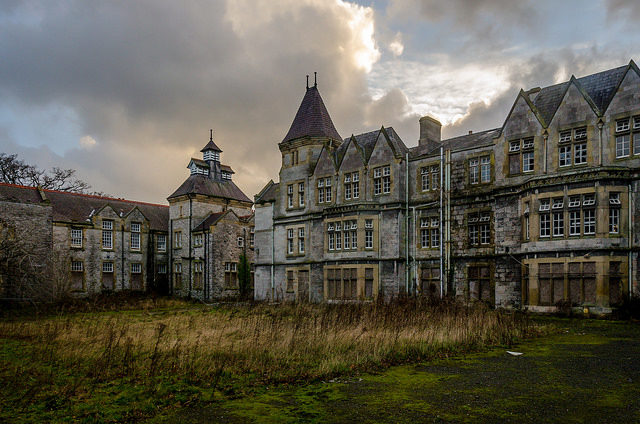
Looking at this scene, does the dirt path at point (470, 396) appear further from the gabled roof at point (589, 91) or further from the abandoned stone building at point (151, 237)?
the abandoned stone building at point (151, 237)

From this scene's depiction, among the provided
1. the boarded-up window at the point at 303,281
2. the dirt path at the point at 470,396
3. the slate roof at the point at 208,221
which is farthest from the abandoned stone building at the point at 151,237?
the dirt path at the point at 470,396

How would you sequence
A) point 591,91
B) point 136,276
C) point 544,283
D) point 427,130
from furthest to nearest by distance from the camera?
point 136,276 → point 427,130 → point 591,91 → point 544,283

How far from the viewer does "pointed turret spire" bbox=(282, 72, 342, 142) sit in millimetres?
36156

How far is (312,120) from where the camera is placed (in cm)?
3656

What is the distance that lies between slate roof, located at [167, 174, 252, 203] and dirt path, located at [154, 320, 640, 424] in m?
38.7

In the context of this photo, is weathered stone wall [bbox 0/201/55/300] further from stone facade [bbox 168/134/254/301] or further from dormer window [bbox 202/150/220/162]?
dormer window [bbox 202/150/220/162]

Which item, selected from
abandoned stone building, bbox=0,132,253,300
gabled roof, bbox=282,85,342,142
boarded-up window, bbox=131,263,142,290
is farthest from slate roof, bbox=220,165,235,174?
gabled roof, bbox=282,85,342,142

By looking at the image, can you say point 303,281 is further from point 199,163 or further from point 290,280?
point 199,163

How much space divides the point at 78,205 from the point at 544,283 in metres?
37.3

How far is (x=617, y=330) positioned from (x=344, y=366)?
12590 millimetres

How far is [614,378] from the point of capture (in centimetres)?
993

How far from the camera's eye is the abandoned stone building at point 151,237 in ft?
132

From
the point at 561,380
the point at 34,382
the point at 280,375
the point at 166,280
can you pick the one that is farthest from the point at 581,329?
the point at 166,280

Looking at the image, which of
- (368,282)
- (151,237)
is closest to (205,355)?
(368,282)
